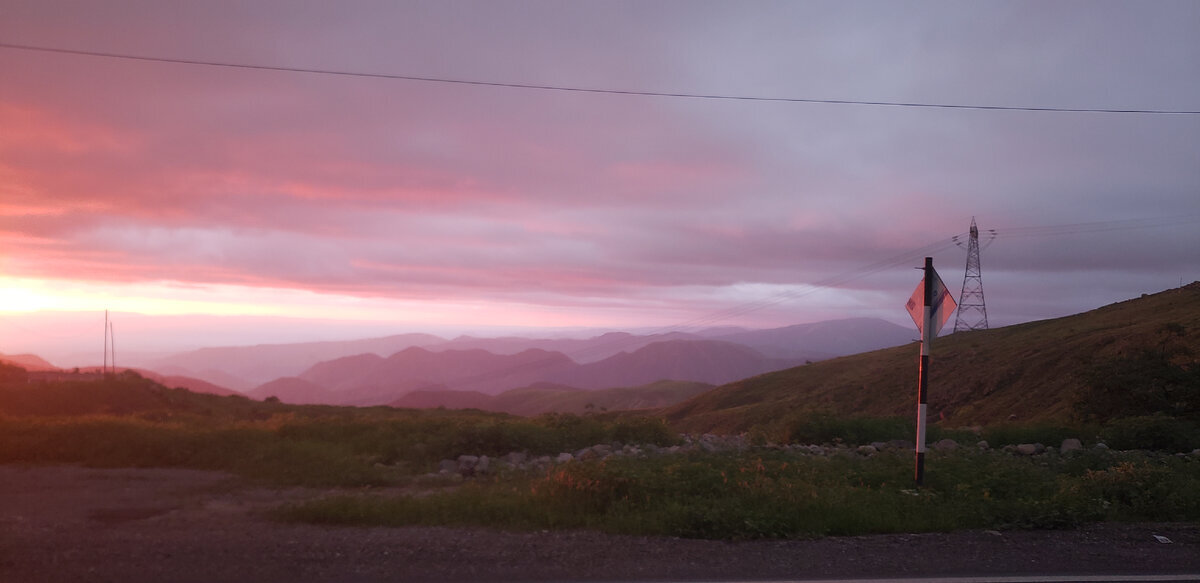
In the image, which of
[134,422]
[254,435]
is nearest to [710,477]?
[254,435]

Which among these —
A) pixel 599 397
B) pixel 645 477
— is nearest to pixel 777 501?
pixel 645 477

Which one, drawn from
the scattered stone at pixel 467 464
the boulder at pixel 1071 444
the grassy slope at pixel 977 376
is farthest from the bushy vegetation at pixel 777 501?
the grassy slope at pixel 977 376

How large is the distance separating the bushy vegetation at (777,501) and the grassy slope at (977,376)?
1371 cm

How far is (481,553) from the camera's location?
271 inches

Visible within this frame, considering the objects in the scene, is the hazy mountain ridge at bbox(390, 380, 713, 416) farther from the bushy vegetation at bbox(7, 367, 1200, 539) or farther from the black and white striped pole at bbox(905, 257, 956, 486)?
the black and white striped pole at bbox(905, 257, 956, 486)

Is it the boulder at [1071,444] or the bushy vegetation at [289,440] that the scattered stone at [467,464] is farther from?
the boulder at [1071,444]

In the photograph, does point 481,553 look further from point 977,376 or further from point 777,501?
point 977,376

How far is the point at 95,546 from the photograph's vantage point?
677cm

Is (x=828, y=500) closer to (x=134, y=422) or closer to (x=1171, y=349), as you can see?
(x=134, y=422)

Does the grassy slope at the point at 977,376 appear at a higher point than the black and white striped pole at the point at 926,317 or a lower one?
lower

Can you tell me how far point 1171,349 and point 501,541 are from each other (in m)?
28.8

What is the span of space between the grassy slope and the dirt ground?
16.3 metres

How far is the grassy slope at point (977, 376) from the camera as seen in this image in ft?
97.8

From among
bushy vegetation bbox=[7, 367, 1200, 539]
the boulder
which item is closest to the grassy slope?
the boulder
